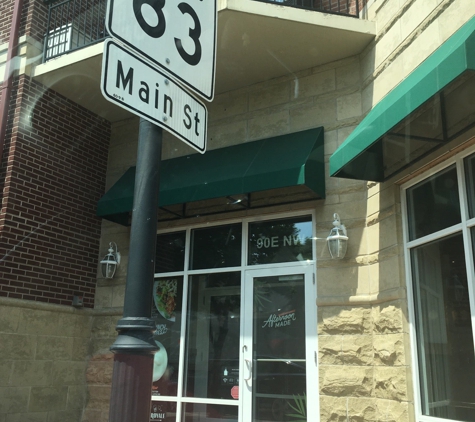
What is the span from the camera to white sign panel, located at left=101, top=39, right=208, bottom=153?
2.59 metres

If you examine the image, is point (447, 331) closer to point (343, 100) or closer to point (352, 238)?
point (352, 238)

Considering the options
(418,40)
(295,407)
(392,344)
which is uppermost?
(418,40)

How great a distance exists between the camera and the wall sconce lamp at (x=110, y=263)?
885cm

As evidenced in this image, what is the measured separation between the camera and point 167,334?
330 inches

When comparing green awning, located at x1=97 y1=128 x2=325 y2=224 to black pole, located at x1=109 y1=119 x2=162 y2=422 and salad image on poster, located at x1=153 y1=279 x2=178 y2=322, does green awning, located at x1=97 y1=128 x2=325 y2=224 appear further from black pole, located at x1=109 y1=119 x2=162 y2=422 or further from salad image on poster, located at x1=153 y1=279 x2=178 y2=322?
Result: black pole, located at x1=109 y1=119 x2=162 y2=422

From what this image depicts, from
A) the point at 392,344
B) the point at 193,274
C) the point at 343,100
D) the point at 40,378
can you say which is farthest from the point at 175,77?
the point at 40,378

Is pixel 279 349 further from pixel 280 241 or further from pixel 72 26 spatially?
pixel 72 26

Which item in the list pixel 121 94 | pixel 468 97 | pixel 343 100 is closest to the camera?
pixel 121 94

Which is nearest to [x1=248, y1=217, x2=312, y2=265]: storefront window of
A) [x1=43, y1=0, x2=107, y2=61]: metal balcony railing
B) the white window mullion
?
the white window mullion

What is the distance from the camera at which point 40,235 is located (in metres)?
8.32

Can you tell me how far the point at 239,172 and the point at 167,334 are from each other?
9.56 feet

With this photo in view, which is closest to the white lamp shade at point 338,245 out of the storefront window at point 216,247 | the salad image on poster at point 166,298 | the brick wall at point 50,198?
the storefront window at point 216,247

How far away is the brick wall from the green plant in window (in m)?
4.01

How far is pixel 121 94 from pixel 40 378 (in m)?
6.73
